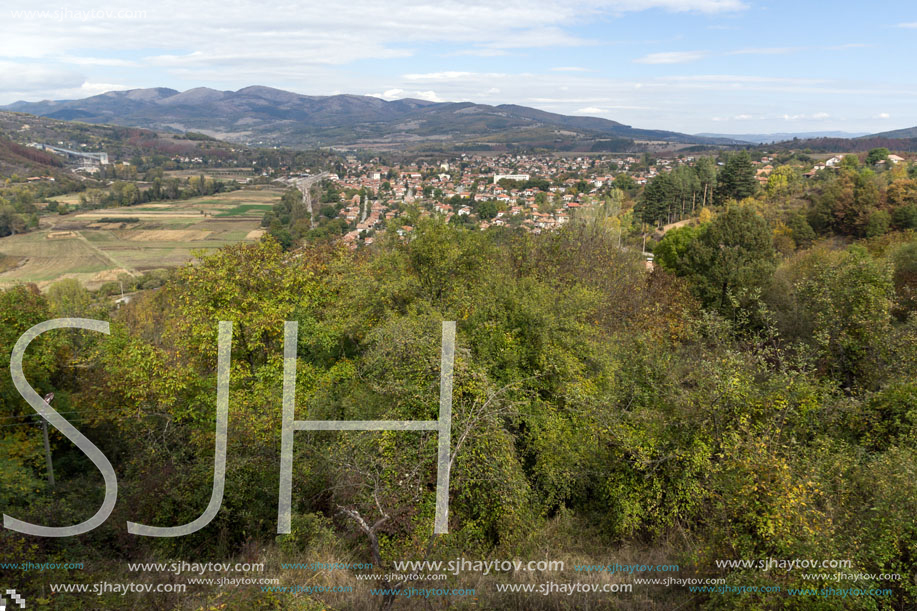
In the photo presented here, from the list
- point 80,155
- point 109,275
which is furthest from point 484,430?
point 80,155

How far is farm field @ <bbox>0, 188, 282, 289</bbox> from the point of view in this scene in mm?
46438

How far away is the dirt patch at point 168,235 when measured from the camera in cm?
5925

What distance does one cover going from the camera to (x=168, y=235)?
201 feet

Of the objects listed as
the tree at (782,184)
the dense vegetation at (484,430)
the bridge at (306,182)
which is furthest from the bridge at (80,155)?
the tree at (782,184)

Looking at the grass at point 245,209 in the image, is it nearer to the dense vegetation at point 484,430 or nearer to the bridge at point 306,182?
the bridge at point 306,182

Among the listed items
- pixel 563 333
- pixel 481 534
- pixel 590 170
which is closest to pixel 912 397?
pixel 563 333

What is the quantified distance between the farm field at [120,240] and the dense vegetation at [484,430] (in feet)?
105

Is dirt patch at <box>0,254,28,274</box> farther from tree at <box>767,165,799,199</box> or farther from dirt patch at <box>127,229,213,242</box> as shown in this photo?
tree at <box>767,165,799,199</box>

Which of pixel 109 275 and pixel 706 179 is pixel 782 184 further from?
pixel 109 275

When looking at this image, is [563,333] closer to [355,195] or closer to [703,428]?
[703,428]

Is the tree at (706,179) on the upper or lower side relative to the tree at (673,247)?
upper

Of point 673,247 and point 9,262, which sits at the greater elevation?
point 673,247

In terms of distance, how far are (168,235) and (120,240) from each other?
520 cm

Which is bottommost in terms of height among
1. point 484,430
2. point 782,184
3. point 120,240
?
point 120,240
